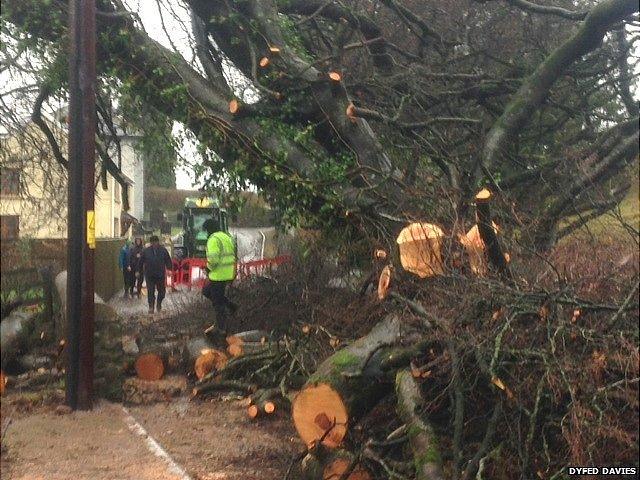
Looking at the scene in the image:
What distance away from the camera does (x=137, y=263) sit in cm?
1432

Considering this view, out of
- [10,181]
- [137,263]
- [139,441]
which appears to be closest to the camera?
[10,181]

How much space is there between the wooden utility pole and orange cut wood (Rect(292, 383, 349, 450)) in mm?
2584

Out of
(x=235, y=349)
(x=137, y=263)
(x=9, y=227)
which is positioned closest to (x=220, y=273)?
(x=235, y=349)

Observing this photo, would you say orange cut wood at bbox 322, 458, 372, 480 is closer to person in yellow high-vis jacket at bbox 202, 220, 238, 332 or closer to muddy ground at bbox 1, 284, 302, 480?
muddy ground at bbox 1, 284, 302, 480

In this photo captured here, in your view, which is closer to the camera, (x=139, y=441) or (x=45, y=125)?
(x=139, y=441)

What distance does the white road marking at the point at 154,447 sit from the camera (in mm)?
5684

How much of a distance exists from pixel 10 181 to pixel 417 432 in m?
3.16

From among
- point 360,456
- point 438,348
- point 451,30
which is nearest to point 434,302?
point 438,348

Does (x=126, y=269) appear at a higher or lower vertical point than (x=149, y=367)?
higher

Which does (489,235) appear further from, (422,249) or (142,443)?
(142,443)

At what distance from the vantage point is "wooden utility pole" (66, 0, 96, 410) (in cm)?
690

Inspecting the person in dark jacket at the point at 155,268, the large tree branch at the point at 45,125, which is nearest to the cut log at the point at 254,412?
the large tree branch at the point at 45,125

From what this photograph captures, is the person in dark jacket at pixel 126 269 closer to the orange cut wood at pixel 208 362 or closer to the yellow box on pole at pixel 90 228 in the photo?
the orange cut wood at pixel 208 362

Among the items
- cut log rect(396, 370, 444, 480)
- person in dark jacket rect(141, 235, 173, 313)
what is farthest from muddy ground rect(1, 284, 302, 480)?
person in dark jacket rect(141, 235, 173, 313)
